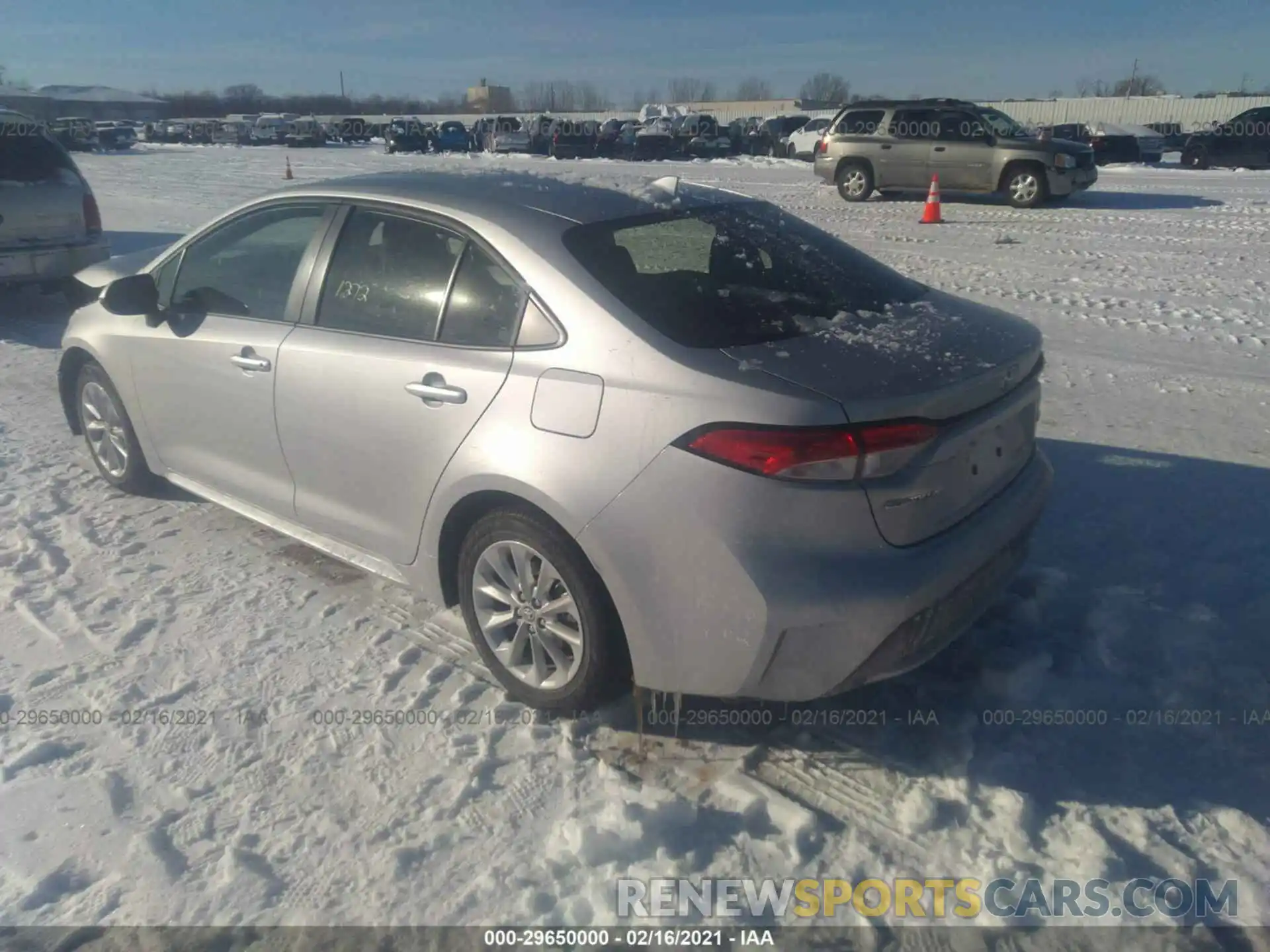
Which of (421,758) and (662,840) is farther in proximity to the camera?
(421,758)

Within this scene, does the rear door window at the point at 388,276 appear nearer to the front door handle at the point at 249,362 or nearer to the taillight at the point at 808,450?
the front door handle at the point at 249,362

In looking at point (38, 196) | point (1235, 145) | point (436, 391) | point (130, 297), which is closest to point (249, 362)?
point (130, 297)

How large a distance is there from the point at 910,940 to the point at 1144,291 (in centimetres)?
814

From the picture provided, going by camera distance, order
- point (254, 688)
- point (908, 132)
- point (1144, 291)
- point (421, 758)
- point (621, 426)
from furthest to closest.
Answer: point (908, 132)
point (1144, 291)
point (254, 688)
point (421, 758)
point (621, 426)

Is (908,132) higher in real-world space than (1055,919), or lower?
higher

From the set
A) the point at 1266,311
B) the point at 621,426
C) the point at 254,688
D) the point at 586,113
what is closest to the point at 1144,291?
the point at 1266,311

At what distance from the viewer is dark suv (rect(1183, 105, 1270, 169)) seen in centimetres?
2191

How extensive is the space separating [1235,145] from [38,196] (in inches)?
947

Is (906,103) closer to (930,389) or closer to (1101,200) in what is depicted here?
(1101,200)

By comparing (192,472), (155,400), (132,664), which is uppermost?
(155,400)

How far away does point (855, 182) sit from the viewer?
55.4 feet

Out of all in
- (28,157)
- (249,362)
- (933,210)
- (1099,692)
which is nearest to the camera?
(1099,692)

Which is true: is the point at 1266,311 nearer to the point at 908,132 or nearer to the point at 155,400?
the point at 155,400

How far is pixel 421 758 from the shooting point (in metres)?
3.01
